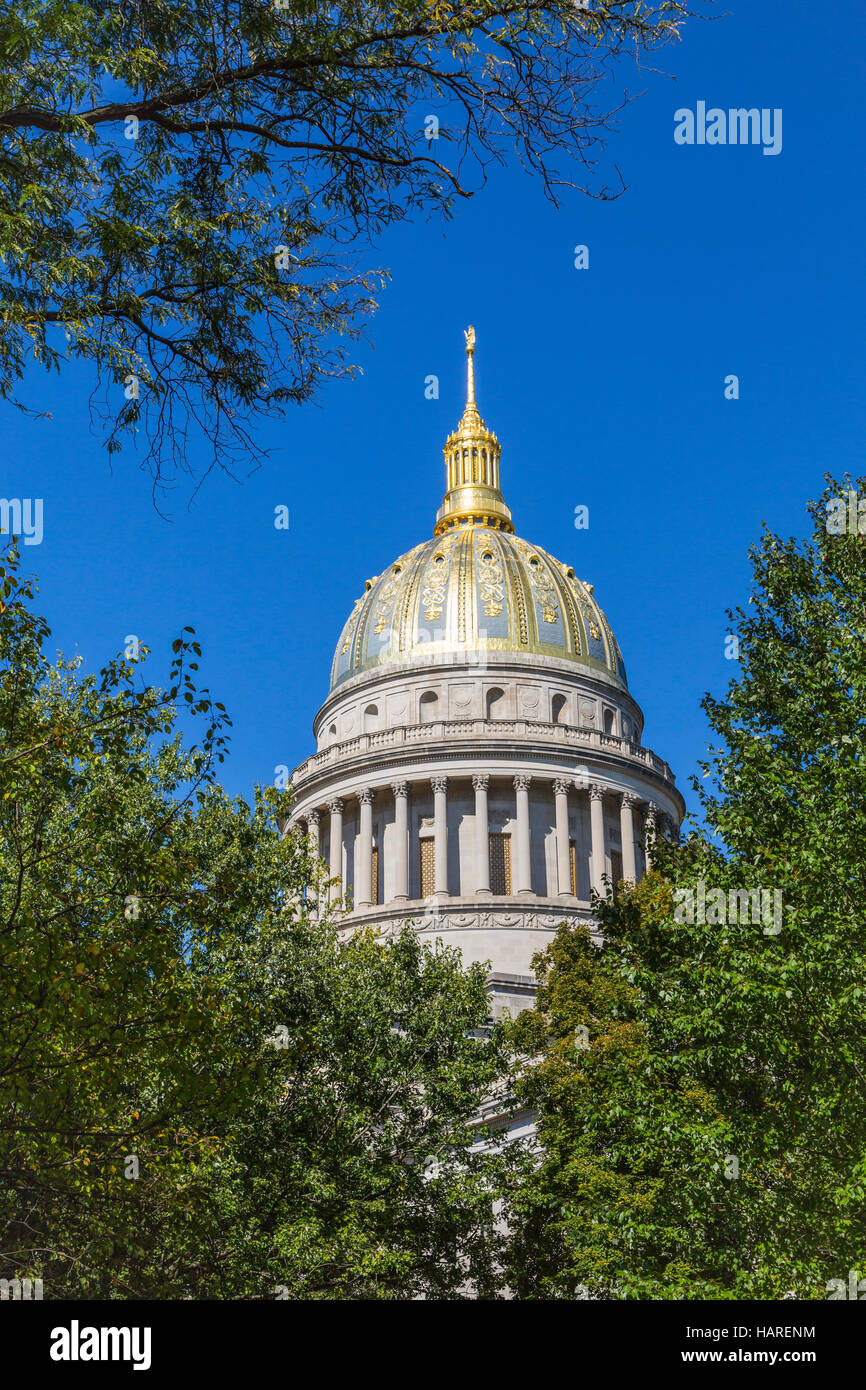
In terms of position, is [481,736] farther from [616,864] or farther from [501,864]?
[616,864]

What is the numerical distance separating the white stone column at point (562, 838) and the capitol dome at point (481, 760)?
0.28ft

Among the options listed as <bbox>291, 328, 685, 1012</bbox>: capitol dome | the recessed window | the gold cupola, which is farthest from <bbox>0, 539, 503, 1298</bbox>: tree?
the gold cupola

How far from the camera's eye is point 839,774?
20359mm

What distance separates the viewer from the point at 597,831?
69.0m

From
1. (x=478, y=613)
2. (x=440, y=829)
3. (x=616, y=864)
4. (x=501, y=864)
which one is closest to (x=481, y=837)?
(x=501, y=864)

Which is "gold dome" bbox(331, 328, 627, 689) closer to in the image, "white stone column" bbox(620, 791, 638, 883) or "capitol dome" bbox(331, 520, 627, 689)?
"capitol dome" bbox(331, 520, 627, 689)

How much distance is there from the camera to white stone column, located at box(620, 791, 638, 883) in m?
69.6

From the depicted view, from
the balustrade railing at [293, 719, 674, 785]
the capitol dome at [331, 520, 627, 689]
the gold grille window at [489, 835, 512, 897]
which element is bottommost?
the gold grille window at [489, 835, 512, 897]

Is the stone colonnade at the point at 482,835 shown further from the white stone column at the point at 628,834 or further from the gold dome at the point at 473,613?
the gold dome at the point at 473,613

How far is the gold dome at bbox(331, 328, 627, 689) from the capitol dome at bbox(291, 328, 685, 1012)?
0.34 feet

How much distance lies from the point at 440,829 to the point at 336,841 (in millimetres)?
5744

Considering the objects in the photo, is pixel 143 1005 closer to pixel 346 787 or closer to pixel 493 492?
pixel 346 787

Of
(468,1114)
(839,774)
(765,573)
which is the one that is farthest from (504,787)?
(839,774)
